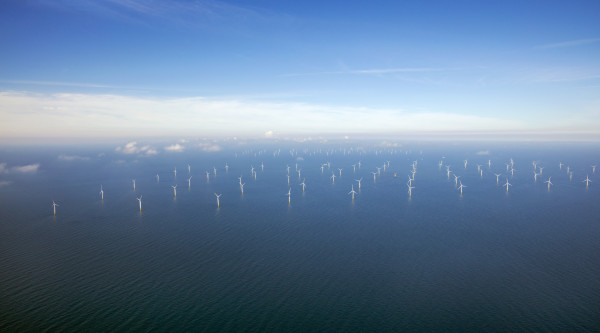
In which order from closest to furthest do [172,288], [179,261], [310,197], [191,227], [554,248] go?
[172,288] < [179,261] < [554,248] < [191,227] < [310,197]

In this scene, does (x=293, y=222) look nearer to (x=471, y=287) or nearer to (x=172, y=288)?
(x=172, y=288)

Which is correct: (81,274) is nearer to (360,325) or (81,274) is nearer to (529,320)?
(360,325)

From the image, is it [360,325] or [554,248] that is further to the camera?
[554,248]

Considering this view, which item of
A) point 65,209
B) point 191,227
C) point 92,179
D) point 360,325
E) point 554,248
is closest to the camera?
point 360,325

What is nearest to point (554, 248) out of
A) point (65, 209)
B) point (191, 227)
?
point (191, 227)

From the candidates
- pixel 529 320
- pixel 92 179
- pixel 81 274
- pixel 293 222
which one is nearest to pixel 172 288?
pixel 81 274

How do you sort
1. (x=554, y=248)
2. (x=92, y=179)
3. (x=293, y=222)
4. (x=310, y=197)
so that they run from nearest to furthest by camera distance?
1. (x=554, y=248)
2. (x=293, y=222)
3. (x=310, y=197)
4. (x=92, y=179)
